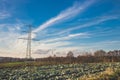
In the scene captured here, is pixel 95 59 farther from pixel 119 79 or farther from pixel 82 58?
pixel 119 79

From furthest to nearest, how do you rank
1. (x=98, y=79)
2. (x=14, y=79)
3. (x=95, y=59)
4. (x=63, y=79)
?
(x=95, y=59), (x=14, y=79), (x=63, y=79), (x=98, y=79)

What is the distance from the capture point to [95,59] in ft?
250

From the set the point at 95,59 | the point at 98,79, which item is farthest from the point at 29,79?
the point at 95,59

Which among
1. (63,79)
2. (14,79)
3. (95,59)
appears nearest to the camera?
(63,79)

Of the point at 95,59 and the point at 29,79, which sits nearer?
the point at 29,79

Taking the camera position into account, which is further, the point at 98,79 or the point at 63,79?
the point at 63,79

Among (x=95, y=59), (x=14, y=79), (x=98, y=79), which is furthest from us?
(x=95, y=59)

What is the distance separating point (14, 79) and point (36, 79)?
2587mm

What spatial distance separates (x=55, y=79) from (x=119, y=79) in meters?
6.95

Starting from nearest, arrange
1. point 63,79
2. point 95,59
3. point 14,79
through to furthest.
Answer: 1. point 63,79
2. point 14,79
3. point 95,59

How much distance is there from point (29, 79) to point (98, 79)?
8695 millimetres

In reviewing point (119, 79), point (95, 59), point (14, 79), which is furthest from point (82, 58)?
point (119, 79)

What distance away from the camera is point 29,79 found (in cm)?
2245

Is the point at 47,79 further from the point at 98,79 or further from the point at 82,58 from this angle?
the point at 82,58
